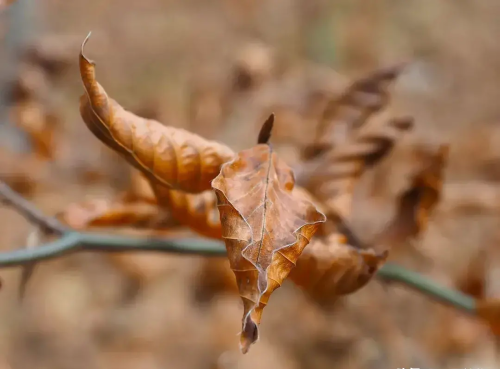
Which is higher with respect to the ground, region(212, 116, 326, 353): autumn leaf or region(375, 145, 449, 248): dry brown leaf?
region(212, 116, 326, 353): autumn leaf

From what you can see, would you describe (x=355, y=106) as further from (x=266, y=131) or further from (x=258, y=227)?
(x=258, y=227)

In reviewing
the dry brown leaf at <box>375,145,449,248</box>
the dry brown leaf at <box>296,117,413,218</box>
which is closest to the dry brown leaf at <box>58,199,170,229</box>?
the dry brown leaf at <box>296,117,413,218</box>

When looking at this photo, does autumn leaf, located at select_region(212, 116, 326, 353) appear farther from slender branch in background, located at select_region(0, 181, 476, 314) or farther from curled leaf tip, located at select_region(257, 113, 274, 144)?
slender branch in background, located at select_region(0, 181, 476, 314)

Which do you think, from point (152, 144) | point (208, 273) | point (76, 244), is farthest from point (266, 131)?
point (208, 273)

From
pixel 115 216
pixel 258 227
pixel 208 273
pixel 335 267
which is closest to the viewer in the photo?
pixel 258 227

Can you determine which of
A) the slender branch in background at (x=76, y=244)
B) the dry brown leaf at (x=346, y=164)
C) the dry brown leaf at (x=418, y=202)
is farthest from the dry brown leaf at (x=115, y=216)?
the dry brown leaf at (x=418, y=202)

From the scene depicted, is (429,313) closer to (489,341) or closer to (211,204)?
(489,341)

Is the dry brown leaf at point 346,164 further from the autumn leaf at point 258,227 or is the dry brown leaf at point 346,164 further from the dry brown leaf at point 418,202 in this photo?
the autumn leaf at point 258,227
